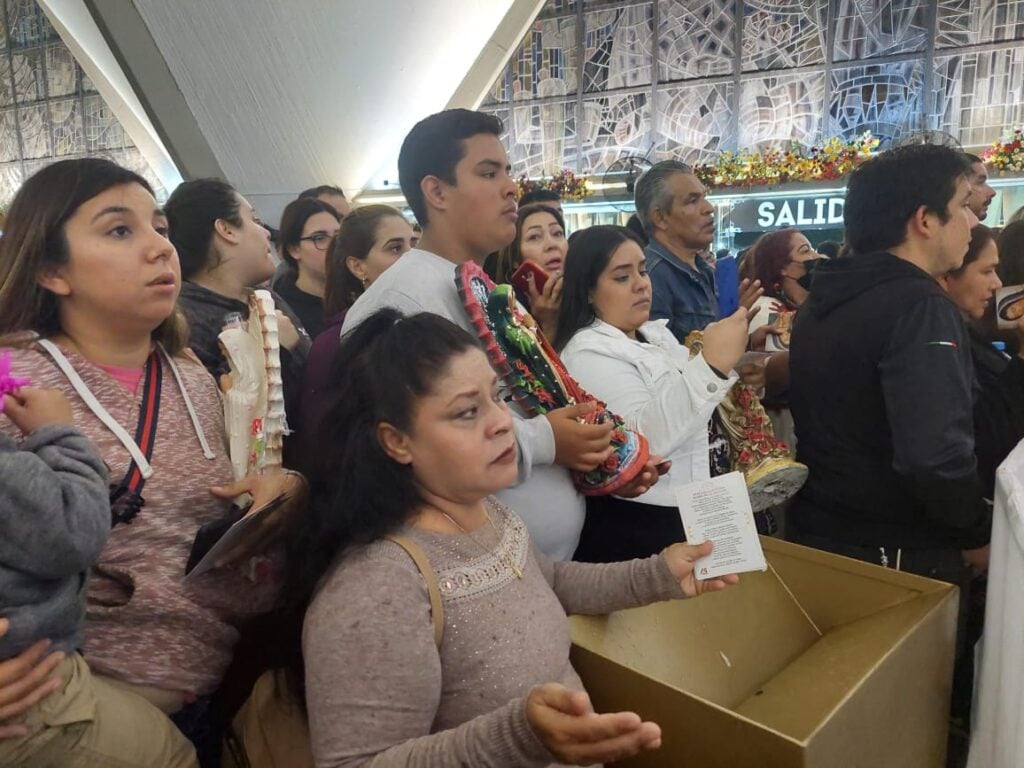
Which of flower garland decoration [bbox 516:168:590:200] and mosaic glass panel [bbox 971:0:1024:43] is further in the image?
flower garland decoration [bbox 516:168:590:200]

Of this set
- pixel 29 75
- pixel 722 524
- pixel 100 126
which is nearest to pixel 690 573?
pixel 722 524

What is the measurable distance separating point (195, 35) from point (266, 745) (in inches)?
244

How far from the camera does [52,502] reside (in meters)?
→ 0.86

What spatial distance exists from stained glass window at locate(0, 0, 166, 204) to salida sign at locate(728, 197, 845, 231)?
9.30 metres

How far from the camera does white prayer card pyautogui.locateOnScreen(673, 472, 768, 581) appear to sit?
123 cm

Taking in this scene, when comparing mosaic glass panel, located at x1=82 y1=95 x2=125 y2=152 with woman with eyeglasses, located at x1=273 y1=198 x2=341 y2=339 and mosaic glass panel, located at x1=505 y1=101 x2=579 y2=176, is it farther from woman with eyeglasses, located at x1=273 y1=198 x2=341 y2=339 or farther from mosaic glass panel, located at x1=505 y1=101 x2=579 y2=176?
woman with eyeglasses, located at x1=273 y1=198 x2=341 y2=339

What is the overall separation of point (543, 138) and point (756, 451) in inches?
407

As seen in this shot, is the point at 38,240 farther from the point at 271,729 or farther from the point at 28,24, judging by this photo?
the point at 28,24

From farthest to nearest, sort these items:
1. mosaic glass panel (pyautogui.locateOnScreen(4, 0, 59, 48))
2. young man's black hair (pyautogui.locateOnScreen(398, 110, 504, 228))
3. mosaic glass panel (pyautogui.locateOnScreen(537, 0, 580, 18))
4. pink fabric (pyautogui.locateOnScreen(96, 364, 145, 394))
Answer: mosaic glass panel (pyautogui.locateOnScreen(4, 0, 59, 48)) → mosaic glass panel (pyautogui.locateOnScreen(537, 0, 580, 18)) → young man's black hair (pyautogui.locateOnScreen(398, 110, 504, 228)) → pink fabric (pyautogui.locateOnScreen(96, 364, 145, 394))

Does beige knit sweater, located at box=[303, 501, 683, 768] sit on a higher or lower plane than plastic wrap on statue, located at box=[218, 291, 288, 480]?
lower

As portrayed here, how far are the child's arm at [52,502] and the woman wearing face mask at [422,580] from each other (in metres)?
0.30

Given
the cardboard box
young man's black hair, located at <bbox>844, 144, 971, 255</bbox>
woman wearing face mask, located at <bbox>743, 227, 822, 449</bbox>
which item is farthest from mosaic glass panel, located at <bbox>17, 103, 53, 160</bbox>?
the cardboard box

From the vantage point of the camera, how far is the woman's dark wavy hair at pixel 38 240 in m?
1.16

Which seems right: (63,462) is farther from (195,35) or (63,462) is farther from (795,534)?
(195,35)
